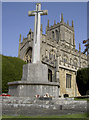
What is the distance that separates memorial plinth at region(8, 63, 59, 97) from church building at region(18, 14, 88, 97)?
14.2 m

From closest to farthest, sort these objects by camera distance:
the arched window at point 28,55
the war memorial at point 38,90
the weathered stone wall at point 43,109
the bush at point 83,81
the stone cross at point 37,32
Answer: the weathered stone wall at point 43,109
the war memorial at point 38,90
the stone cross at point 37,32
the bush at point 83,81
the arched window at point 28,55

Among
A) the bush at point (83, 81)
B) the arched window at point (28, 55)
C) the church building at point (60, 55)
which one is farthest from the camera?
the arched window at point (28, 55)

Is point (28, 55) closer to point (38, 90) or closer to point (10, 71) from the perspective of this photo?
point (10, 71)

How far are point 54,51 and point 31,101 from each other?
29.2m

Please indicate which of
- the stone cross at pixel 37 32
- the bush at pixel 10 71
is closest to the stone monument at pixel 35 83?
the stone cross at pixel 37 32

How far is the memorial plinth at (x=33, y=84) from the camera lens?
694 cm

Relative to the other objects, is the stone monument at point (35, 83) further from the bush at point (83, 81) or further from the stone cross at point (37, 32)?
the bush at point (83, 81)

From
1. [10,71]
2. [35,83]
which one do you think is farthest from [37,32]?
[10,71]

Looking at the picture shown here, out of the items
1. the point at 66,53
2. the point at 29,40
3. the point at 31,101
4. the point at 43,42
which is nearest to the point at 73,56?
the point at 66,53

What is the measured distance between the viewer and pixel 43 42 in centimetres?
3148

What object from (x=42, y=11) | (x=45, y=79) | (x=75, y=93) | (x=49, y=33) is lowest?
(x=75, y=93)

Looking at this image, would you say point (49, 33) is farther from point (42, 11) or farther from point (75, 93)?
point (42, 11)

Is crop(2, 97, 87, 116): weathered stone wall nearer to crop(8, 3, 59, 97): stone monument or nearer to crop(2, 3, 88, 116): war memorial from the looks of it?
crop(2, 3, 88, 116): war memorial

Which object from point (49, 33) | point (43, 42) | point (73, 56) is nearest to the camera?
point (43, 42)
